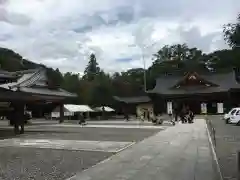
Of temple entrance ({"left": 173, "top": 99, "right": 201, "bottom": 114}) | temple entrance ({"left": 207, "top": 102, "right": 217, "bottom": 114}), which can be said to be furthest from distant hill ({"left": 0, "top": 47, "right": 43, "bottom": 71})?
temple entrance ({"left": 207, "top": 102, "right": 217, "bottom": 114})

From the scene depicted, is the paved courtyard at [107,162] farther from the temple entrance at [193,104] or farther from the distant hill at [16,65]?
the temple entrance at [193,104]

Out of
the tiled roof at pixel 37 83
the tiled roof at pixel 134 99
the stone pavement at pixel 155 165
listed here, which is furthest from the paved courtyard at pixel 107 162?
the tiled roof at pixel 134 99

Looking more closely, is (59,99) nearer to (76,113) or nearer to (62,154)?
(76,113)

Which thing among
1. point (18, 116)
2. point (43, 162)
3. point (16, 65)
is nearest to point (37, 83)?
point (18, 116)

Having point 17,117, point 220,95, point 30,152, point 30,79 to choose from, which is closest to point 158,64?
point 220,95

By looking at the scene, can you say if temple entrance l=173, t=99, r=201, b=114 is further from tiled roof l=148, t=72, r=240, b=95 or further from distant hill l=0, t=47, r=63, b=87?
distant hill l=0, t=47, r=63, b=87

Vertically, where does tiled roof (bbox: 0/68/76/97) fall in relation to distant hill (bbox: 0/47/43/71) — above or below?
below

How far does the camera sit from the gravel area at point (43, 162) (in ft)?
34.1

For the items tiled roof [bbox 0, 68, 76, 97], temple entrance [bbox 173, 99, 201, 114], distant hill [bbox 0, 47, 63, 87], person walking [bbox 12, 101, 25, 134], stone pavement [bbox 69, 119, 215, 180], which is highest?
distant hill [bbox 0, 47, 63, 87]

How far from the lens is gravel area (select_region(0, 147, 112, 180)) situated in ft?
34.1

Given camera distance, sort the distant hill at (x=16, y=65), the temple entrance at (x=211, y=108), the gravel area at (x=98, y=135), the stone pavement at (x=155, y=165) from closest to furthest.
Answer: the stone pavement at (x=155, y=165) < the gravel area at (x=98, y=135) < the temple entrance at (x=211, y=108) < the distant hill at (x=16, y=65)

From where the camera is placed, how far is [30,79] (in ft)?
167

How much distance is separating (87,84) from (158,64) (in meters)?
28.1

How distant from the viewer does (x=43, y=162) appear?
12.8 m
